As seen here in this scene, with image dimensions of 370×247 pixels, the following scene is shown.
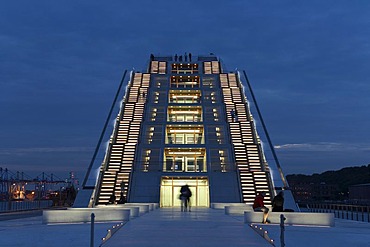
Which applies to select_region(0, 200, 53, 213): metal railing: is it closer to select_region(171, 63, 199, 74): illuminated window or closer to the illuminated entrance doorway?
the illuminated entrance doorway

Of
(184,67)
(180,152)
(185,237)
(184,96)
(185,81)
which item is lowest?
(185,237)

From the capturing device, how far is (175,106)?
48844mm

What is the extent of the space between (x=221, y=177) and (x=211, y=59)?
1670 inches

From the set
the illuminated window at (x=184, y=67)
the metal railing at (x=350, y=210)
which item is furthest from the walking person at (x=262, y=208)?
the illuminated window at (x=184, y=67)

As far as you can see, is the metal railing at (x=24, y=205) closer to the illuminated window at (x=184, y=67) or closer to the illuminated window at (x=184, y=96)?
the illuminated window at (x=184, y=96)

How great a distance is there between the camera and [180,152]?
42281 millimetres

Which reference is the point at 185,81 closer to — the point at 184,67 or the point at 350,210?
the point at 184,67

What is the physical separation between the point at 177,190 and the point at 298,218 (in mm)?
21344

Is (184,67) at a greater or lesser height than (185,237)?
greater

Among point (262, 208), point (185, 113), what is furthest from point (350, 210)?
point (185, 113)

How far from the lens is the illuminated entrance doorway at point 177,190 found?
3772cm

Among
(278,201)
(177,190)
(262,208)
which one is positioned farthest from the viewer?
(177,190)

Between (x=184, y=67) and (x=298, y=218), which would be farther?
(x=184, y=67)

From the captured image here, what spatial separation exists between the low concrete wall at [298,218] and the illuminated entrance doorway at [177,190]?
19.9 m
